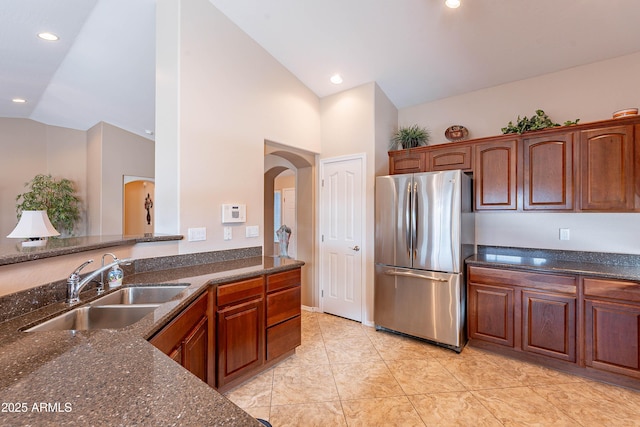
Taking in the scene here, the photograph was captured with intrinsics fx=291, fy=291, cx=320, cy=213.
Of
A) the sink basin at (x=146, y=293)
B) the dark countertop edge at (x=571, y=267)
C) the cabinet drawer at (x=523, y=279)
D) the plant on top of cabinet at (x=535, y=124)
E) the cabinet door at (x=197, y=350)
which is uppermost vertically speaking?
the plant on top of cabinet at (x=535, y=124)

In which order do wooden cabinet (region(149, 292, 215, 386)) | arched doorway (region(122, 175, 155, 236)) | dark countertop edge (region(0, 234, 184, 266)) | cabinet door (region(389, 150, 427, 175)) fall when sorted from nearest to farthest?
dark countertop edge (region(0, 234, 184, 266)) → wooden cabinet (region(149, 292, 215, 386)) → cabinet door (region(389, 150, 427, 175)) → arched doorway (region(122, 175, 155, 236))

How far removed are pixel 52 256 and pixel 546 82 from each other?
14.5 feet

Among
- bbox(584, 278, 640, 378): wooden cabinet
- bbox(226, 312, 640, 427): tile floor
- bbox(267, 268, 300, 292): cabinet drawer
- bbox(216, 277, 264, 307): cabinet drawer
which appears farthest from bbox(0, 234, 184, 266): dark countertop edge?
bbox(584, 278, 640, 378): wooden cabinet

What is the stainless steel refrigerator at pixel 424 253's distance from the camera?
2.86m

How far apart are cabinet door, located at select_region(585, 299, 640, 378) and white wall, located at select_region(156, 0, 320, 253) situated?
303 centimetres

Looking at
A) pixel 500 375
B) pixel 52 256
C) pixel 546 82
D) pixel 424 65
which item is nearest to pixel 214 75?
pixel 52 256

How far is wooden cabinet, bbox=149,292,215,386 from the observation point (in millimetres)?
1438

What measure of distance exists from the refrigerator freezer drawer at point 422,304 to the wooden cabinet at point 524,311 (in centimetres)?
17

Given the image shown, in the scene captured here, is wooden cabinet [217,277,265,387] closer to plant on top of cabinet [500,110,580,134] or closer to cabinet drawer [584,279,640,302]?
cabinet drawer [584,279,640,302]

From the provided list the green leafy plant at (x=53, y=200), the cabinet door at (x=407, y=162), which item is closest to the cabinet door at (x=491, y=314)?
the cabinet door at (x=407, y=162)

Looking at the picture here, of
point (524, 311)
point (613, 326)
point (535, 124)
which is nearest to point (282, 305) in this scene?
point (524, 311)

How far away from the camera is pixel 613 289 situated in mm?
2285

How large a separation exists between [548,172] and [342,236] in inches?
88.7

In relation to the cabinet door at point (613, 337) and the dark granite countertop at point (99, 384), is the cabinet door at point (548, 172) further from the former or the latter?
the dark granite countertop at point (99, 384)
